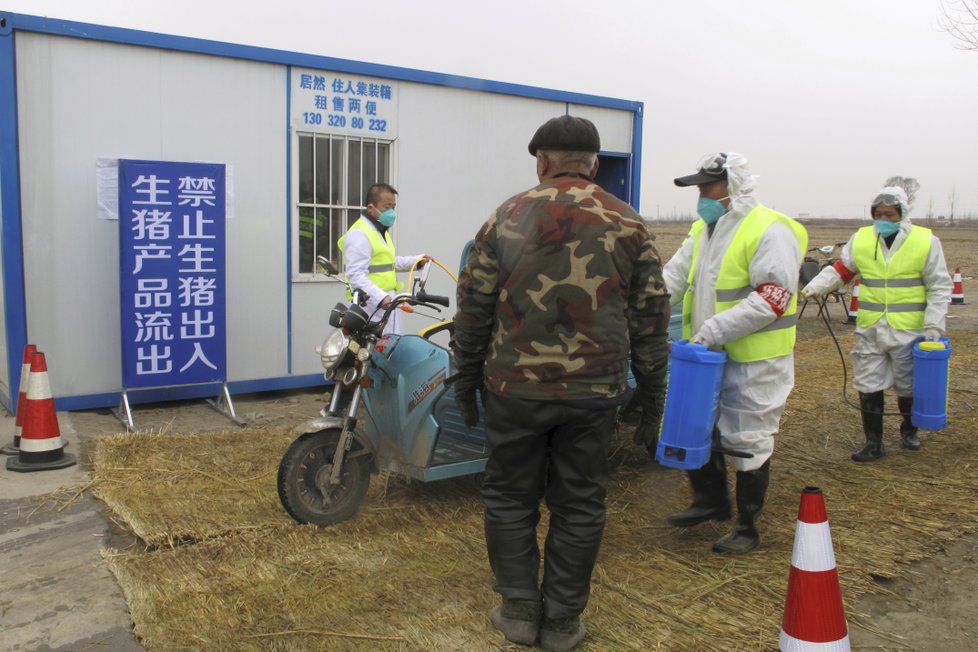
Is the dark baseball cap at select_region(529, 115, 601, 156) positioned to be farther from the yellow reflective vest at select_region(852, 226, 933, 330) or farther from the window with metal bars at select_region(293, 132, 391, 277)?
the window with metal bars at select_region(293, 132, 391, 277)

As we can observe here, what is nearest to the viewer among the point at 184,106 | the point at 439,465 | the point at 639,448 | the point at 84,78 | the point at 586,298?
the point at 586,298

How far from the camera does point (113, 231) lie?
6.61 m

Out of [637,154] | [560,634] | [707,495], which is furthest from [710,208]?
[637,154]

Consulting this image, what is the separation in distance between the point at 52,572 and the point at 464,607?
1866 mm

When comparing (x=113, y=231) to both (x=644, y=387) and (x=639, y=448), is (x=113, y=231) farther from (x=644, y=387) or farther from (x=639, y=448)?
(x=644, y=387)

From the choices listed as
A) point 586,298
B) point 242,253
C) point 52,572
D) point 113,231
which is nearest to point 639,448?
point 586,298

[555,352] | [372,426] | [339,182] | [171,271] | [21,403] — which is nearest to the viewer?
[555,352]

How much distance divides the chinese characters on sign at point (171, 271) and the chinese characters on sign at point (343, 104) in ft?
3.68

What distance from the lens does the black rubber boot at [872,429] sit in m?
5.62

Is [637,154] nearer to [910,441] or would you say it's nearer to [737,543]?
[910,441]

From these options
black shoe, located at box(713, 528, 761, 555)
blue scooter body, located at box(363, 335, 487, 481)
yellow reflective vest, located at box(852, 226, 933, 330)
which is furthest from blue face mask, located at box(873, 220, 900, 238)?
blue scooter body, located at box(363, 335, 487, 481)

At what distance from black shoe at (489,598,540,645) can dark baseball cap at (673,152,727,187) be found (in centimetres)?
206

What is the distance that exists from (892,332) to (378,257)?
3486 millimetres

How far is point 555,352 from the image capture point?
9.57 ft
